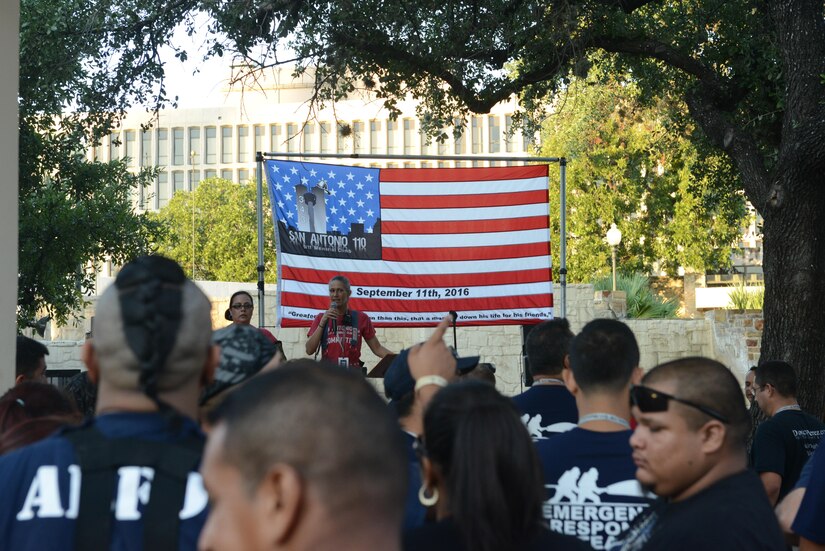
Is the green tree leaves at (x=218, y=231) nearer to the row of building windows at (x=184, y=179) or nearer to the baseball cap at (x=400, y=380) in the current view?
the row of building windows at (x=184, y=179)

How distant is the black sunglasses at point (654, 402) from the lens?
3020 millimetres

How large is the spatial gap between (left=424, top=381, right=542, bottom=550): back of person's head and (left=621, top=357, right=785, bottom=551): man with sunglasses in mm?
498

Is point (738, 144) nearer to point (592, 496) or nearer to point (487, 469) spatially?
point (592, 496)

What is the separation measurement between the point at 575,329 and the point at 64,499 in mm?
21871

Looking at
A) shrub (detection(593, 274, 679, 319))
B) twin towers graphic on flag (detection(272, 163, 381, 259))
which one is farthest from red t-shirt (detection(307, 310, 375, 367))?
shrub (detection(593, 274, 679, 319))

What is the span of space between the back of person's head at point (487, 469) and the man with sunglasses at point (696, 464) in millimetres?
498

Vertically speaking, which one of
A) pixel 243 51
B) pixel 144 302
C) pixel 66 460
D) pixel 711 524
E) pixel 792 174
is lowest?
pixel 711 524

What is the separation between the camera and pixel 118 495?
222cm

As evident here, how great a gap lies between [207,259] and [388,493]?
210 ft

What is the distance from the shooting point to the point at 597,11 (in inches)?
424

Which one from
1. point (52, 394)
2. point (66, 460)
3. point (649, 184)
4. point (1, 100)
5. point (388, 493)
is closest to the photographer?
point (388, 493)

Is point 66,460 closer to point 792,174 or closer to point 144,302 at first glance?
point 144,302

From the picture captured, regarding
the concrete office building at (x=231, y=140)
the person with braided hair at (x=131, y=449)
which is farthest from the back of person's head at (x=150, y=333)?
the concrete office building at (x=231, y=140)

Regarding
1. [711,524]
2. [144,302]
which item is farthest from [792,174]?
[144,302]
